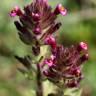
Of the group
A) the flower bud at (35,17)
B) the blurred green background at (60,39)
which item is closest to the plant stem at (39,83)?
the flower bud at (35,17)

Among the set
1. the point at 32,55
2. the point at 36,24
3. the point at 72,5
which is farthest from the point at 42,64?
the point at 72,5

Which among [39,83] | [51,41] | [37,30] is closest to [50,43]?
[51,41]

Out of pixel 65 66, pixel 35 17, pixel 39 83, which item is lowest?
pixel 39 83

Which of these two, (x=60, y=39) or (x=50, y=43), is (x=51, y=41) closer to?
(x=50, y=43)

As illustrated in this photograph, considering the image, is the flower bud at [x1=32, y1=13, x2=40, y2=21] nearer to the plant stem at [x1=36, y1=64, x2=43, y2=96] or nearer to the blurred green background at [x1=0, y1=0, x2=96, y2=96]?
the plant stem at [x1=36, y1=64, x2=43, y2=96]

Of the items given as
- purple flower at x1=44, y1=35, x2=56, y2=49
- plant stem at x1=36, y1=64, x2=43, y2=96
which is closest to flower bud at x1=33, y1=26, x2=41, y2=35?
→ purple flower at x1=44, y1=35, x2=56, y2=49

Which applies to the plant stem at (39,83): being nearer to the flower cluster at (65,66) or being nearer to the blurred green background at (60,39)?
the flower cluster at (65,66)
